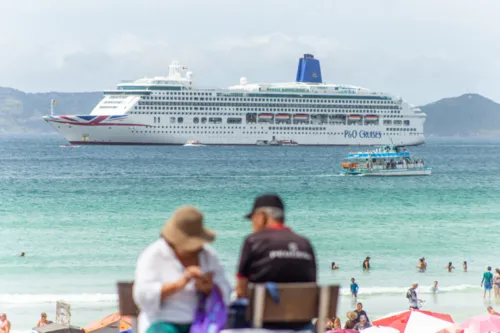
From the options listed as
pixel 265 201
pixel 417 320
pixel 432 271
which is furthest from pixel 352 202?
pixel 265 201

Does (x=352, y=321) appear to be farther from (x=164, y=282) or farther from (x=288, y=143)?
(x=288, y=143)

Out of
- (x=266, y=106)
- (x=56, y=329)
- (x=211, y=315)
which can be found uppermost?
(x=266, y=106)

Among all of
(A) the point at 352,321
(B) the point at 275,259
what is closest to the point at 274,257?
(B) the point at 275,259

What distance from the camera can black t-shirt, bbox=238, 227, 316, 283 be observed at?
4832 millimetres

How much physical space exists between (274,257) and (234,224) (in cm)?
3182

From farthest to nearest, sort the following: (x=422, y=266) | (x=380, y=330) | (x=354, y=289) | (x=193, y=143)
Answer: (x=193, y=143), (x=422, y=266), (x=354, y=289), (x=380, y=330)

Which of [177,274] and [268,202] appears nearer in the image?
[177,274]

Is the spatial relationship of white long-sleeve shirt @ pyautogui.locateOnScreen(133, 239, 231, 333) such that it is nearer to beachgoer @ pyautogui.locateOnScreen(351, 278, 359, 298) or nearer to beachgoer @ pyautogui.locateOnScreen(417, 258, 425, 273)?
beachgoer @ pyautogui.locateOnScreen(351, 278, 359, 298)

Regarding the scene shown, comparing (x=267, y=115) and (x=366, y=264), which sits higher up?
(x=267, y=115)

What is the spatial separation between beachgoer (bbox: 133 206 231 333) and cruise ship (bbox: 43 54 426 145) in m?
104

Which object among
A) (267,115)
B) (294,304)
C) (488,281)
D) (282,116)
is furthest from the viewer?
(267,115)

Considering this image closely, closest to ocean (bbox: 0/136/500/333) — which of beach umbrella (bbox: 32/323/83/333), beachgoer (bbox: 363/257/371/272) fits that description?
beachgoer (bbox: 363/257/371/272)

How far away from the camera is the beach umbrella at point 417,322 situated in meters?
13.5

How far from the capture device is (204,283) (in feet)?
15.3
